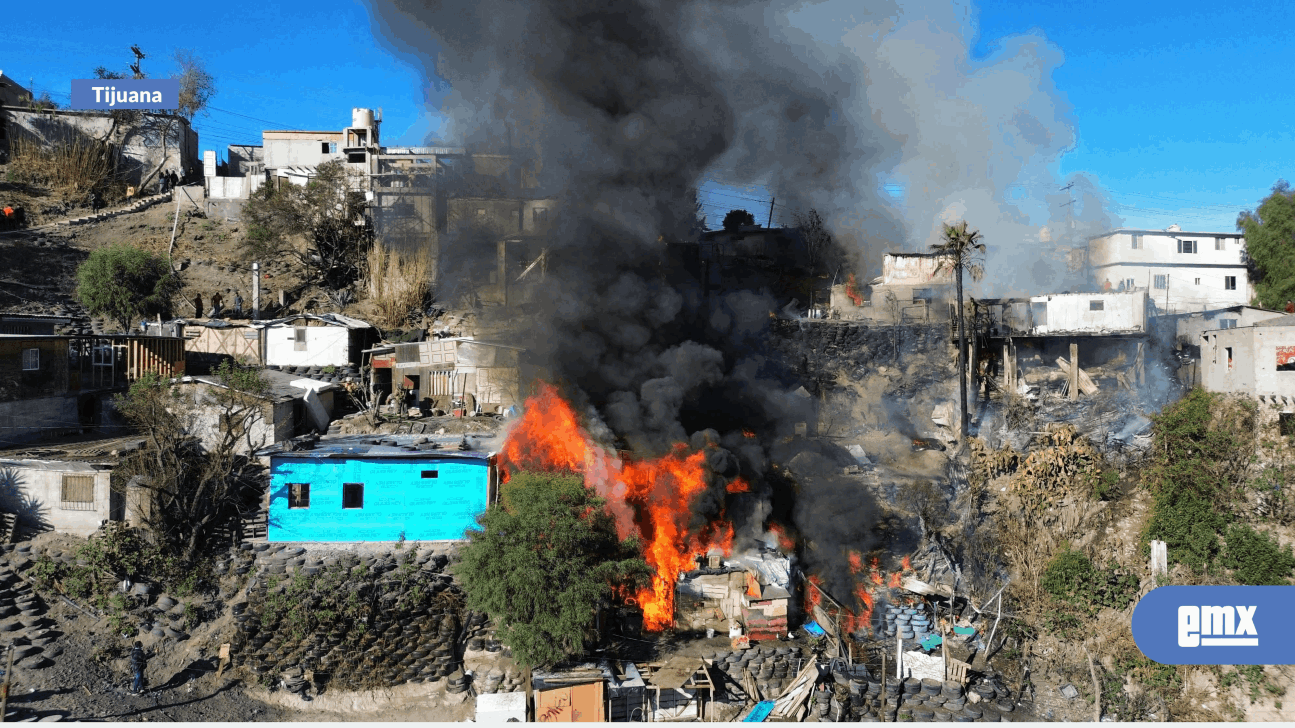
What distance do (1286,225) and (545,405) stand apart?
34503mm

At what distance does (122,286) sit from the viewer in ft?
99.6

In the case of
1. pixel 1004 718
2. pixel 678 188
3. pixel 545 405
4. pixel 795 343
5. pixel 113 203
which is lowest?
pixel 1004 718

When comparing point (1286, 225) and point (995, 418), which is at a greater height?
point (1286, 225)

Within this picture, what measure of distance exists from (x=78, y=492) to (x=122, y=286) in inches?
562

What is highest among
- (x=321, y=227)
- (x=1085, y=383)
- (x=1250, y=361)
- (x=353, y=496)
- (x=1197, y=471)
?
(x=321, y=227)

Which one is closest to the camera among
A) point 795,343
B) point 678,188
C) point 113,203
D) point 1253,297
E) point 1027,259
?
point 678,188

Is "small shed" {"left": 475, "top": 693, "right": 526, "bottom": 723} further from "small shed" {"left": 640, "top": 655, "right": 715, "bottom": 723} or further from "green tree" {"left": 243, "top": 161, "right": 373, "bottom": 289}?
"green tree" {"left": 243, "top": 161, "right": 373, "bottom": 289}

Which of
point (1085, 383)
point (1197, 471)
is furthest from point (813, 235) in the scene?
point (1197, 471)

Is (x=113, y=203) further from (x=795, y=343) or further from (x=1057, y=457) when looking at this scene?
(x=1057, y=457)

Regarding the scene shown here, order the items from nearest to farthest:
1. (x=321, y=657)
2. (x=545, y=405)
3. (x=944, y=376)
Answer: (x=321, y=657)
(x=545, y=405)
(x=944, y=376)

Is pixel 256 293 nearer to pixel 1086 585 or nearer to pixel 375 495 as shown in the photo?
pixel 375 495

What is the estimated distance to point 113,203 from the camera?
45.0 metres

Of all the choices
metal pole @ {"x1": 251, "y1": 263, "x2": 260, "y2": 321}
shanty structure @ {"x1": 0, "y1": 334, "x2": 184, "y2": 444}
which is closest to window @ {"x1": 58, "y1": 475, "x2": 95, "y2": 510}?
shanty structure @ {"x1": 0, "y1": 334, "x2": 184, "y2": 444}

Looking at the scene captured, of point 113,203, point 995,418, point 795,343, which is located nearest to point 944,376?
point 995,418
